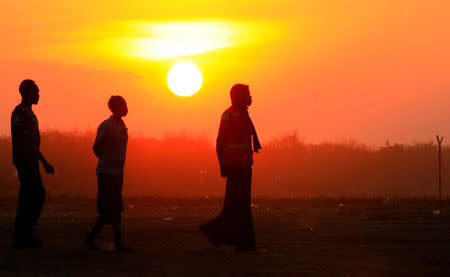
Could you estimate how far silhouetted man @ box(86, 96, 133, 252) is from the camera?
1420 centimetres

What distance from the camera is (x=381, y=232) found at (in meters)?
18.0

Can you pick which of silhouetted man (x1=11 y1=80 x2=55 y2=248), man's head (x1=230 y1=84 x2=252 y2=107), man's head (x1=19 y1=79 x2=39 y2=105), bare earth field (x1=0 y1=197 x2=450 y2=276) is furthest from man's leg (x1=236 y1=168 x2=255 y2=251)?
man's head (x1=19 y1=79 x2=39 y2=105)

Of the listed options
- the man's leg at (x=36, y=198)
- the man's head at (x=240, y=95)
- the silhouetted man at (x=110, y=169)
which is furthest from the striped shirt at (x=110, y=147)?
the man's head at (x=240, y=95)

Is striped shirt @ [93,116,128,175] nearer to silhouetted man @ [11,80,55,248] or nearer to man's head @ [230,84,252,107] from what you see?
silhouetted man @ [11,80,55,248]

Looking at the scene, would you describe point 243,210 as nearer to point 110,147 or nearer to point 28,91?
point 110,147

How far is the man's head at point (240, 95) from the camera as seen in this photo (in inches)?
573

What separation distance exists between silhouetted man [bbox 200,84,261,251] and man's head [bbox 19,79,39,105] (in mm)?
2573

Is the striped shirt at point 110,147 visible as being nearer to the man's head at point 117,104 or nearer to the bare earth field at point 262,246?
the man's head at point 117,104

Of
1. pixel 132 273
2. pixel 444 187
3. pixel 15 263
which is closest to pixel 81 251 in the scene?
pixel 15 263

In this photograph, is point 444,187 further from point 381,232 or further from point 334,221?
point 381,232

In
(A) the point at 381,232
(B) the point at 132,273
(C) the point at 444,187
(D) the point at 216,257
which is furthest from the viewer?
(C) the point at 444,187

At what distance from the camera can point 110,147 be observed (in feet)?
46.8

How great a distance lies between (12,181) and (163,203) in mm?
14262

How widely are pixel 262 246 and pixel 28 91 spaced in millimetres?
3929
